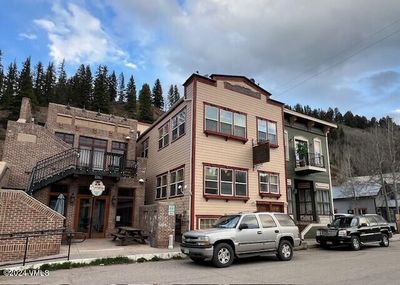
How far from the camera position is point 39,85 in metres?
86.4

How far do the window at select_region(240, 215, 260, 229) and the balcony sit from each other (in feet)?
39.2

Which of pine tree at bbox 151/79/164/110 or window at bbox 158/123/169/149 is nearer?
window at bbox 158/123/169/149

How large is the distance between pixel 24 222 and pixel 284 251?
9.96m

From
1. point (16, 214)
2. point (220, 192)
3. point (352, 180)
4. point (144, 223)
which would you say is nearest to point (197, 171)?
point (220, 192)

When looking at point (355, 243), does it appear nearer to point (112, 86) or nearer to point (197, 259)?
point (197, 259)

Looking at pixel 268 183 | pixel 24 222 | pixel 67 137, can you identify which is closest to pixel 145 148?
pixel 67 137

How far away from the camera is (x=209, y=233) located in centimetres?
1098

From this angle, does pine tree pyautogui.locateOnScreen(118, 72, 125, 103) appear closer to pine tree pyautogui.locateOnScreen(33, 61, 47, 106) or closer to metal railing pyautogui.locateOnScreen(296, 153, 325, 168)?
pine tree pyautogui.locateOnScreen(33, 61, 47, 106)

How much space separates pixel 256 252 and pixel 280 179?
9259mm

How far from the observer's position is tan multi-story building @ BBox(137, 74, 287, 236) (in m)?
17.2

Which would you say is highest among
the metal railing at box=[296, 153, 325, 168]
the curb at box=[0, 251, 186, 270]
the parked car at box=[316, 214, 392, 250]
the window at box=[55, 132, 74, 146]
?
the window at box=[55, 132, 74, 146]

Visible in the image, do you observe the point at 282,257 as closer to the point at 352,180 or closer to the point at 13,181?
the point at 13,181

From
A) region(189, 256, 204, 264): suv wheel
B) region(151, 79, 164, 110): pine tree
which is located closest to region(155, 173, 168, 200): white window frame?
region(189, 256, 204, 264): suv wheel

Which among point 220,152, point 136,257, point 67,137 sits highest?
point 67,137
